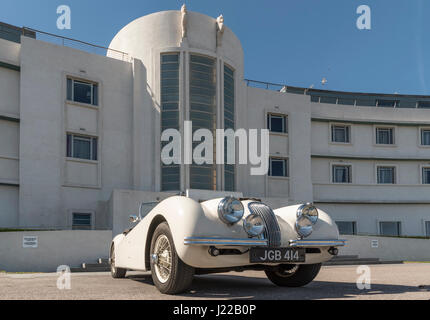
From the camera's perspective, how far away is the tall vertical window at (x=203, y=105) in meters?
20.8

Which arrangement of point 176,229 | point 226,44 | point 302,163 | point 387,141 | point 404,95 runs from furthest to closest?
point 404,95 → point 387,141 → point 302,163 → point 226,44 → point 176,229

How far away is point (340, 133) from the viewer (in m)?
28.6

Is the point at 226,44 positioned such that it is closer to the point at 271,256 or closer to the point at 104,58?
the point at 104,58

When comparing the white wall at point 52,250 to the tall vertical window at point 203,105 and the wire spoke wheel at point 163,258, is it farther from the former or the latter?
the wire spoke wheel at point 163,258

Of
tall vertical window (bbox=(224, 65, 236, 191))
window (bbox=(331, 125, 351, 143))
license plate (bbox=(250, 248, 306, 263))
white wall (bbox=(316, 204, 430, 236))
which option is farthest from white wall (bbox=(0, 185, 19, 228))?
window (bbox=(331, 125, 351, 143))

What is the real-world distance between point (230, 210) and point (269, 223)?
739mm

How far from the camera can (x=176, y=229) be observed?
5.32 m

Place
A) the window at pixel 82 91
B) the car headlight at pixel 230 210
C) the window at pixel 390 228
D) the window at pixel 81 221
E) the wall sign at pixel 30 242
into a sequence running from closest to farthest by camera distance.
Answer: the car headlight at pixel 230 210 < the wall sign at pixel 30 242 < the window at pixel 81 221 < the window at pixel 82 91 < the window at pixel 390 228

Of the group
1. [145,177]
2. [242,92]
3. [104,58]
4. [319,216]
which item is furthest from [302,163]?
[319,216]

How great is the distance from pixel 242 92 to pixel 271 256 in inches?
762

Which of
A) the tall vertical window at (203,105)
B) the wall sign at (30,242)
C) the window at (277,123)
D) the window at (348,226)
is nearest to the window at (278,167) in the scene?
the window at (277,123)

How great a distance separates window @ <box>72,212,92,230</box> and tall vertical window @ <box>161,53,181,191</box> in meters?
3.59

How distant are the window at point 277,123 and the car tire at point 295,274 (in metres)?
19.2

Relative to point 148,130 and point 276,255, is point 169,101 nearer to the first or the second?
point 148,130
